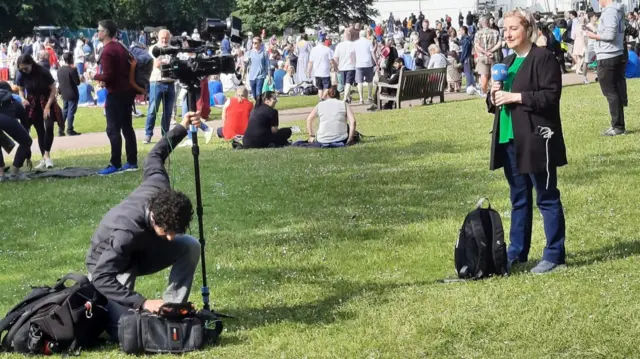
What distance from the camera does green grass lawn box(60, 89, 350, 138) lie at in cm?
2484

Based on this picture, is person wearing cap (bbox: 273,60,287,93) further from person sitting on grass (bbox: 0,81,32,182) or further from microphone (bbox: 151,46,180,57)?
microphone (bbox: 151,46,180,57)

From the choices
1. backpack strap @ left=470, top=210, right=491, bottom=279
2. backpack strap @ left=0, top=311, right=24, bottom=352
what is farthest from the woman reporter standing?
backpack strap @ left=0, top=311, right=24, bottom=352

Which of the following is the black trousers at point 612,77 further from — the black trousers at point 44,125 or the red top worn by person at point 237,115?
the black trousers at point 44,125

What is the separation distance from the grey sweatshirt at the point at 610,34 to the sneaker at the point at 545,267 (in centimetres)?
719

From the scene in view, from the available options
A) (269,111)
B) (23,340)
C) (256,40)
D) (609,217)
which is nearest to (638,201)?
(609,217)

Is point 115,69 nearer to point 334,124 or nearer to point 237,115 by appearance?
point 334,124

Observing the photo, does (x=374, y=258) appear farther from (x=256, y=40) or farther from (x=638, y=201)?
(x=256, y=40)

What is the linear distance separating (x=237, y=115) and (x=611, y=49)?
24.0ft

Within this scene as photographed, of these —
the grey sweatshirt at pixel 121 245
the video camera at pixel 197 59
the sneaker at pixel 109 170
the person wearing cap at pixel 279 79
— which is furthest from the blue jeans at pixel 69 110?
the grey sweatshirt at pixel 121 245

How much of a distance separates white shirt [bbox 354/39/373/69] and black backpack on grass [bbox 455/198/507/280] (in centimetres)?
1918

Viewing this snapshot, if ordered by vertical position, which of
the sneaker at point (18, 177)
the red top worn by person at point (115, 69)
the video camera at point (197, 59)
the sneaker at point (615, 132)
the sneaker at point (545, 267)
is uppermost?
the video camera at point (197, 59)

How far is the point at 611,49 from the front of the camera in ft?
46.9

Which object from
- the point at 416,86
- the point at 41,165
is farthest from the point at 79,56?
the point at 41,165

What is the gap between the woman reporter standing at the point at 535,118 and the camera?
24.6 ft
